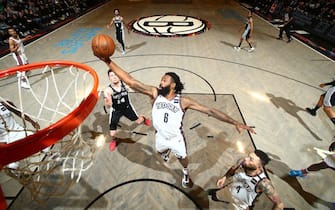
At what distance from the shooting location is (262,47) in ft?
31.7

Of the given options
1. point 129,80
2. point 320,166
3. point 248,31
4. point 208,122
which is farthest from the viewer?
point 248,31

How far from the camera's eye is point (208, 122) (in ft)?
16.6

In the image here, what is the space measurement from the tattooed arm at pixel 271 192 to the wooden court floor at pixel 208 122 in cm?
82

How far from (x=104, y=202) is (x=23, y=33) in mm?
10509

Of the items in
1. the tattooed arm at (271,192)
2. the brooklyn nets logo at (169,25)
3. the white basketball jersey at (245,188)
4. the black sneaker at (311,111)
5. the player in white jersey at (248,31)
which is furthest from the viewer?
the brooklyn nets logo at (169,25)

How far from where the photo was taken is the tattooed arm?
7.64ft

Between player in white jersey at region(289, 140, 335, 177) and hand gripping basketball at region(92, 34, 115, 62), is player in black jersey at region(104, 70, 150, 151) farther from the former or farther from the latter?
player in white jersey at region(289, 140, 335, 177)

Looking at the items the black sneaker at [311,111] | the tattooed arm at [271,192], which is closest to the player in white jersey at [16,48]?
the tattooed arm at [271,192]

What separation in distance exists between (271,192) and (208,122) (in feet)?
9.01

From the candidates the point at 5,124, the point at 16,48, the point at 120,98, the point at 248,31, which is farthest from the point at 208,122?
the point at 16,48

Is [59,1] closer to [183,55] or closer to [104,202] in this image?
[183,55]

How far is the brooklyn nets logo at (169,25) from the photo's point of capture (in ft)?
36.9

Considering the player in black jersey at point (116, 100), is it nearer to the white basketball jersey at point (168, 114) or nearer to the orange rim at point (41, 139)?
the white basketball jersey at point (168, 114)

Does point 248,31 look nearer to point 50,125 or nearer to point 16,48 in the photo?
point 16,48
